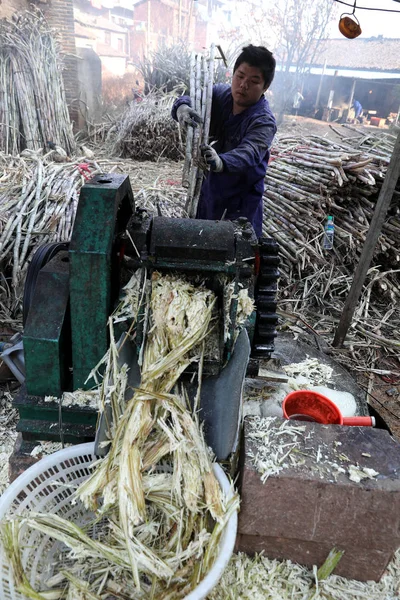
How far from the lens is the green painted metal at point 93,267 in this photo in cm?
183

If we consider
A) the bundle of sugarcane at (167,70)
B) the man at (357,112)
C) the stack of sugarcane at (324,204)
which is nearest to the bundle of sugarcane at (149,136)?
the bundle of sugarcane at (167,70)

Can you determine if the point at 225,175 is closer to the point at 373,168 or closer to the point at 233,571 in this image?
the point at 233,571

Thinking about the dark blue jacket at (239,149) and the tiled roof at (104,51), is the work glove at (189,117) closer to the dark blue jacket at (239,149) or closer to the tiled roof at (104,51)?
the dark blue jacket at (239,149)

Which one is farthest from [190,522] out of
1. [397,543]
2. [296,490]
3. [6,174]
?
[6,174]

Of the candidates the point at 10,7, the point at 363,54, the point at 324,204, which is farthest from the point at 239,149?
the point at 363,54

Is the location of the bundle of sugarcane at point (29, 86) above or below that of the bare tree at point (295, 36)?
below

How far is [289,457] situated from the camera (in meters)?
1.81

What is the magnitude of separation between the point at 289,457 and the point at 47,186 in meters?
4.27

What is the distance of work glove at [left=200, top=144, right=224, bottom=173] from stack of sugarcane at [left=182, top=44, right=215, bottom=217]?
0.40 meters

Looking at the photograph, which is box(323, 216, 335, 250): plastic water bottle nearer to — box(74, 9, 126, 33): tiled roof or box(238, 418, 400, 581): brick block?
box(238, 418, 400, 581): brick block

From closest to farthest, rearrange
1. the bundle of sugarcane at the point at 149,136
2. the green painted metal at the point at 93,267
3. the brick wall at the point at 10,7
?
the green painted metal at the point at 93,267 → the bundle of sugarcane at the point at 149,136 → the brick wall at the point at 10,7

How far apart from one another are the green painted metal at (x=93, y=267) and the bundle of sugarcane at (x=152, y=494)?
0.46 feet

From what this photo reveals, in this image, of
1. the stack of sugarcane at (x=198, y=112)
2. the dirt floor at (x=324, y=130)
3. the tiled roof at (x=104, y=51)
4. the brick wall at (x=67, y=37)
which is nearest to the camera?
the stack of sugarcane at (x=198, y=112)

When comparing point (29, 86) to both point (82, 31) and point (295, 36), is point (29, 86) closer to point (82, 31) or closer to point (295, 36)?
point (82, 31)
